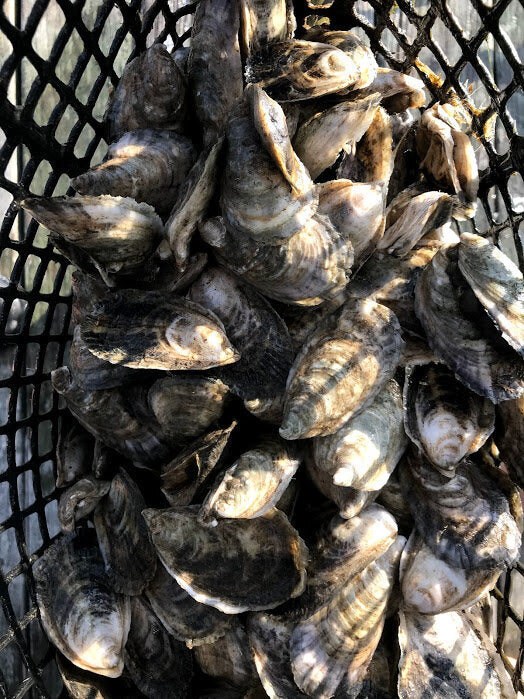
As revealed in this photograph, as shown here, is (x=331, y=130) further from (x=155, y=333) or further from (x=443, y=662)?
(x=443, y=662)

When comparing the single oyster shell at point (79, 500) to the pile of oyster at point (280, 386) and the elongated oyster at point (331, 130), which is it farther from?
the elongated oyster at point (331, 130)

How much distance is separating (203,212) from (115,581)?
0.64 meters

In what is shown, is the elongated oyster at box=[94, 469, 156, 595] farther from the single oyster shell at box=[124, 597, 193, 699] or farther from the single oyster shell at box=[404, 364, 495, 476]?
the single oyster shell at box=[404, 364, 495, 476]

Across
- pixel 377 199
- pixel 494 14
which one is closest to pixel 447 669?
pixel 377 199

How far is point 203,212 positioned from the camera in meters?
0.87

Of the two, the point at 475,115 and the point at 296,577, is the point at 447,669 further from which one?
the point at 475,115

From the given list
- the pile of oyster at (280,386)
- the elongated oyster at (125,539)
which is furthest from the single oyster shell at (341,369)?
the elongated oyster at (125,539)

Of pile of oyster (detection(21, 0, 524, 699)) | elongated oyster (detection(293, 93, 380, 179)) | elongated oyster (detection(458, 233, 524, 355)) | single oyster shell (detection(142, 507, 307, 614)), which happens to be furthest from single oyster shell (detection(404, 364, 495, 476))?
elongated oyster (detection(293, 93, 380, 179))

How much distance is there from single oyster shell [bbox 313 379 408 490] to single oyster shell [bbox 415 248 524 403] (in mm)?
125

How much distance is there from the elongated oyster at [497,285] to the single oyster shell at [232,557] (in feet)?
1.49

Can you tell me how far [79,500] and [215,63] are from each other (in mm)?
777

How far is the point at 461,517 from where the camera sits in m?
0.93

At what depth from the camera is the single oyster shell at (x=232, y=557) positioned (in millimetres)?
908

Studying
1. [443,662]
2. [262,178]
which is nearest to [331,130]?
[262,178]
